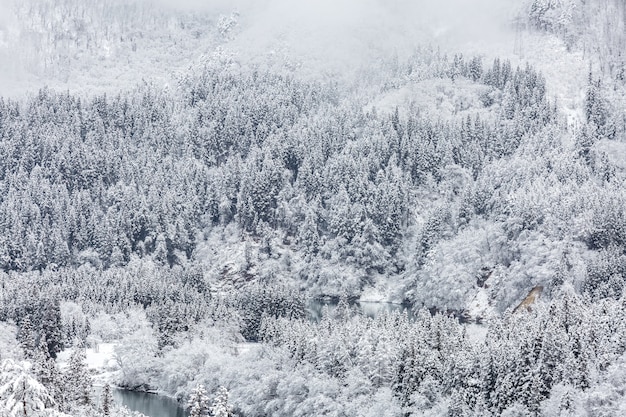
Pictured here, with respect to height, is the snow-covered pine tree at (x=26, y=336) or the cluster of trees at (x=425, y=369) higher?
the cluster of trees at (x=425, y=369)

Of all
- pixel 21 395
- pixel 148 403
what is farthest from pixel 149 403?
pixel 21 395

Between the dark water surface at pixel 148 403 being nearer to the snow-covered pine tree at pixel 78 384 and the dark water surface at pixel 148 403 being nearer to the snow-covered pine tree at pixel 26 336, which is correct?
the snow-covered pine tree at pixel 78 384

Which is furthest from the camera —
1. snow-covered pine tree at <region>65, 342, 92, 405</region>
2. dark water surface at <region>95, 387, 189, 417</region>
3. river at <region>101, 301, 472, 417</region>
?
river at <region>101, 301, 472, 417</region>

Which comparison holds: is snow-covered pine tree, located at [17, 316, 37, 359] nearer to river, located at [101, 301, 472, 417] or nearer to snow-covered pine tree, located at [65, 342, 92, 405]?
river, located at [101, 301, 472, 417]

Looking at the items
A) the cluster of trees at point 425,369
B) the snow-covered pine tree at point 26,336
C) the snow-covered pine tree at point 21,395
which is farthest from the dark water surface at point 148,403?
the snow-covered pine tree at point 21,395

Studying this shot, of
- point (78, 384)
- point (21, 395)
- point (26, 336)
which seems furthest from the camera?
point (26, 336)

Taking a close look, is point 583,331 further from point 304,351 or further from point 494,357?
point 304,351

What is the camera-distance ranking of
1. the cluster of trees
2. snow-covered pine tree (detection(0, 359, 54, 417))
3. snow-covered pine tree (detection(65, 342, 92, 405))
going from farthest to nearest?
snow-covered pine tree (detection(65, 342, 92, 405))
the cluster of trees
snow-covered pine tree (detection(0, 359, 54, 417))

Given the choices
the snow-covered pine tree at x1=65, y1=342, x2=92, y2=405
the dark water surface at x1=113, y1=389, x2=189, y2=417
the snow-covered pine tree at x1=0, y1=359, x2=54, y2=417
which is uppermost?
the snow-covered pine tree at x1=0, y1=359, x2=54, y2=417

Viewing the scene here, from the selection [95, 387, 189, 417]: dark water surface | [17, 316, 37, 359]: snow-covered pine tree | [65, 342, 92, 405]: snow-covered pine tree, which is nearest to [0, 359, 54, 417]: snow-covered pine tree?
[65, 342, 92, 405]: snow-covered pine tree

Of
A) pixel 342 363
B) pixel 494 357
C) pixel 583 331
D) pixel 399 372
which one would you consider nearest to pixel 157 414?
pixel 342 363

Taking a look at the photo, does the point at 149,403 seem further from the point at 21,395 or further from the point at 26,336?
the point at 21,395

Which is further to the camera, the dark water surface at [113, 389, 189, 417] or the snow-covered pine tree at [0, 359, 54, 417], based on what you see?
the dark water surface at [113, 389, 189, 417]
